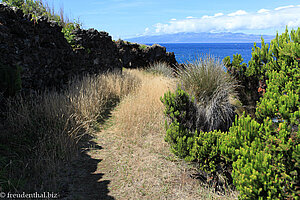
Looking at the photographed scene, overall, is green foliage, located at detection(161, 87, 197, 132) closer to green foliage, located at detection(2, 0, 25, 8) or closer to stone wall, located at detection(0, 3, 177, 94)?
stone wall, located at detection(0, 3, 177, 94)

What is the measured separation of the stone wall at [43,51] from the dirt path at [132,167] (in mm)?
2379

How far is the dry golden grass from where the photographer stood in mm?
3736

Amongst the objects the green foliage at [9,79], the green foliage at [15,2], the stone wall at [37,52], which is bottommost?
the green foliage at [9,79]

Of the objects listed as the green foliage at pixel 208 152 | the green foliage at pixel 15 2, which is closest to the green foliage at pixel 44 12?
the green foliage at pixel 15 2

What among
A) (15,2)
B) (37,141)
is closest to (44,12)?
(15,2)

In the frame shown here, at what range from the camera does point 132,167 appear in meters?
4.38

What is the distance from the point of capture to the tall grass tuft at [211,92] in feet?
17.3

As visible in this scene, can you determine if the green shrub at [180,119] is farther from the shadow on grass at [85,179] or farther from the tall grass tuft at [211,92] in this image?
the shadow on grass at [85,179]

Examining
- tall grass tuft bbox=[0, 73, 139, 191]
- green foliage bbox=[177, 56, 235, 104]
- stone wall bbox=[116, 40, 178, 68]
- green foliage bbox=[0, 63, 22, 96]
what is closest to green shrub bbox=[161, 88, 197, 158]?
green foliage bbox=[177, 56, 235, 104]

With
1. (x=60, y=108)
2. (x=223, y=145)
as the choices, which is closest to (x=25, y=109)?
(x=60, y=108)

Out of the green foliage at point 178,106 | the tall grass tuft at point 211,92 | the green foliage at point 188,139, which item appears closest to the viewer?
the green foliage at point 188,139

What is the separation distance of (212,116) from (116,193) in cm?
280

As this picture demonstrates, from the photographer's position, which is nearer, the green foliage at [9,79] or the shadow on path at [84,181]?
the shadow on path at [84,181]

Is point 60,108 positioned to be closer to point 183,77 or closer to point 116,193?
point 116,193
